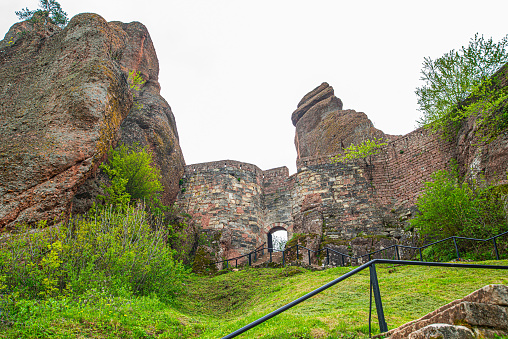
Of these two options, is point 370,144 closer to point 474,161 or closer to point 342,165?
point 342,165

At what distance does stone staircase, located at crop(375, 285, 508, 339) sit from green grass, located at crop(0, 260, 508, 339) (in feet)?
4.13

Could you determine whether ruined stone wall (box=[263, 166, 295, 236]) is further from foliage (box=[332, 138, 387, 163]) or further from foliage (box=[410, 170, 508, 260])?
foliage (box=[410, 170, 508, 260])

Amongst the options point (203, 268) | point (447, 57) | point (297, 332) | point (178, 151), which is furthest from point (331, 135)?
point (297, 332)

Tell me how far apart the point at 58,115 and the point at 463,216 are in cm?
1355

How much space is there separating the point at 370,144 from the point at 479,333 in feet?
48.4

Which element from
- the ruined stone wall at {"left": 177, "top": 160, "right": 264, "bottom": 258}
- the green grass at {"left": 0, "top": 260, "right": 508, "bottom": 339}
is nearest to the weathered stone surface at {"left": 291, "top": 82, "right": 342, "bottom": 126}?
the ruined stone wall at {"left": 177, "top": 160, "right": 264, "bottom": 258}

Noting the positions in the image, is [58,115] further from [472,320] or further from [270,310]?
[472,320]

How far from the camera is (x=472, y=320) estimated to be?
2.95 m

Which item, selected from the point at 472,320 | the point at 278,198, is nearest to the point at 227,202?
the point at 278,198

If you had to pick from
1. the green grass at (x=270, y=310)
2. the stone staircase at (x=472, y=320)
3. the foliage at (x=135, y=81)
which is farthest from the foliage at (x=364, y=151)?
the stone staircase at (x=472, y=320)

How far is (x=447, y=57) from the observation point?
51.5ft

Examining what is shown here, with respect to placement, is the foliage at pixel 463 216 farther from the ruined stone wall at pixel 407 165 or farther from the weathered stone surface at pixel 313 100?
the weathered stone surface at pixel 313 100

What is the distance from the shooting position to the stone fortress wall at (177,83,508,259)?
14.0m

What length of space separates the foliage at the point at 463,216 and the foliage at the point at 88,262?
26.7 ft
